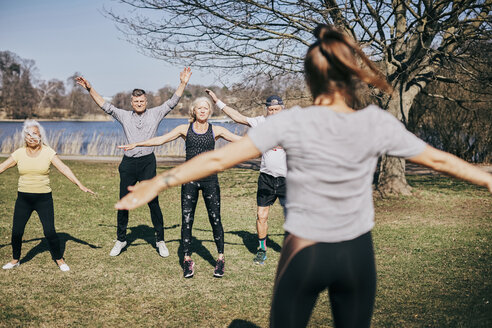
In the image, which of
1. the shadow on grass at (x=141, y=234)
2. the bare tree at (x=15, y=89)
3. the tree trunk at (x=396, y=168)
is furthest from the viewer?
the bare tree at (x=15, y=89)

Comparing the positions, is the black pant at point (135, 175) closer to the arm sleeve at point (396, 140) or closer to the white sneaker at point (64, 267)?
the white sneaker at point (64, 267)

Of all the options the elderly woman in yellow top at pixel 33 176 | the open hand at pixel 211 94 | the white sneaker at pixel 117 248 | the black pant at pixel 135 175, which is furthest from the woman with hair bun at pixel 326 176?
the white sneaker at pixel 117 248

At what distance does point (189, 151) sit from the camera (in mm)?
5250

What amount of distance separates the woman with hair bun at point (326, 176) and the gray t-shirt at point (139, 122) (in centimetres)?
432

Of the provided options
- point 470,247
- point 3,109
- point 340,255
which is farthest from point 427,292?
point 3,109

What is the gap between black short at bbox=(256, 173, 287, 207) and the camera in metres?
5.66

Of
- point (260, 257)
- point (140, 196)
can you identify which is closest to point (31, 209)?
point (260, 257)

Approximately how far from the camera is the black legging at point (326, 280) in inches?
67.1

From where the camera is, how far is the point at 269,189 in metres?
5.72

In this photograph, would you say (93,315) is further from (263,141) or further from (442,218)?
(442,218)

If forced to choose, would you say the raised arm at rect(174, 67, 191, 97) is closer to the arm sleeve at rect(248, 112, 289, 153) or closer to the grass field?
the grass field

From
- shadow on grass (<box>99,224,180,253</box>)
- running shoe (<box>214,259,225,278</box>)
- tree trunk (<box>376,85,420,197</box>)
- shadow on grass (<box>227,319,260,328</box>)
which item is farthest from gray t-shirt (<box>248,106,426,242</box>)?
tree trunk (<box>376,85,420,197</box>)

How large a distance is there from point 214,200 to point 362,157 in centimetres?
363

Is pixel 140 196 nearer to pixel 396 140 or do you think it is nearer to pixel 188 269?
pixel 396 140
